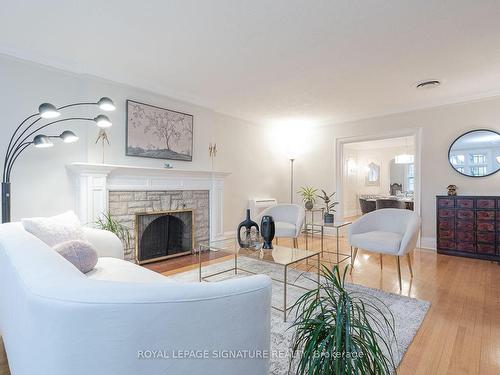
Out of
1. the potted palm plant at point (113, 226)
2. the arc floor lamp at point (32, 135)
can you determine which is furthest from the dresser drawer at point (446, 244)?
the arc floor lamp at point (32, 135)

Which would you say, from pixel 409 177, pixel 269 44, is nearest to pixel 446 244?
pixel 269 44

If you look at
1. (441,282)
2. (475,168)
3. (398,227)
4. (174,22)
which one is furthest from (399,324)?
(475,168)

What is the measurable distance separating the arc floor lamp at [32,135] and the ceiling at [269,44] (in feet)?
2.01

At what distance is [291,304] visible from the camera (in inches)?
93.7

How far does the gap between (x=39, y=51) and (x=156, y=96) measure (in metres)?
1.34

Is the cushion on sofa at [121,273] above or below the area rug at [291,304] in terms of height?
above

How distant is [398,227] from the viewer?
3.39m

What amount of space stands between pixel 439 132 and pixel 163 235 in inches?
179

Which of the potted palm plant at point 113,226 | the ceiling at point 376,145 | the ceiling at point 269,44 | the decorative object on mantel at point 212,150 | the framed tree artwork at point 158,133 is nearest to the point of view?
the ceiling at point 269,44

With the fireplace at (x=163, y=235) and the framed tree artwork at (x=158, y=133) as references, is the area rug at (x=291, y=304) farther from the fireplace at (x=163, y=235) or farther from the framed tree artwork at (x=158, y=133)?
the framed tree artwork at (x=158, y=133)

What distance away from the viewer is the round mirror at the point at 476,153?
397 centimetres

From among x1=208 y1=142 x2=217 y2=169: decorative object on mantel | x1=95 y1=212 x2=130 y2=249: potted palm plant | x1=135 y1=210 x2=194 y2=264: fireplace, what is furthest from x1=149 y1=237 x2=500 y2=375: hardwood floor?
x1=208 y1=142 x2=217 y2=169: decorative object on mantel

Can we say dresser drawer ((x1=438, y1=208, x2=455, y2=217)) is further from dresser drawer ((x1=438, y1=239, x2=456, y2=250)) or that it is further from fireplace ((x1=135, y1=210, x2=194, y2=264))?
fireplace ((x1=135, y1=210, x2=194, y2=264))

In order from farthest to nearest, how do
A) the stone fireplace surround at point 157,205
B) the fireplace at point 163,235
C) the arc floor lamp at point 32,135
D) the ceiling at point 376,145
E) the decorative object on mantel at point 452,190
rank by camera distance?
the ceiling at point 376,145 < the decorative object on mantel at point 452,190 < the fireplace at point 163,235 < the stone fireplace surround at point 157,205 < the arc floor lamp at point 32,135
